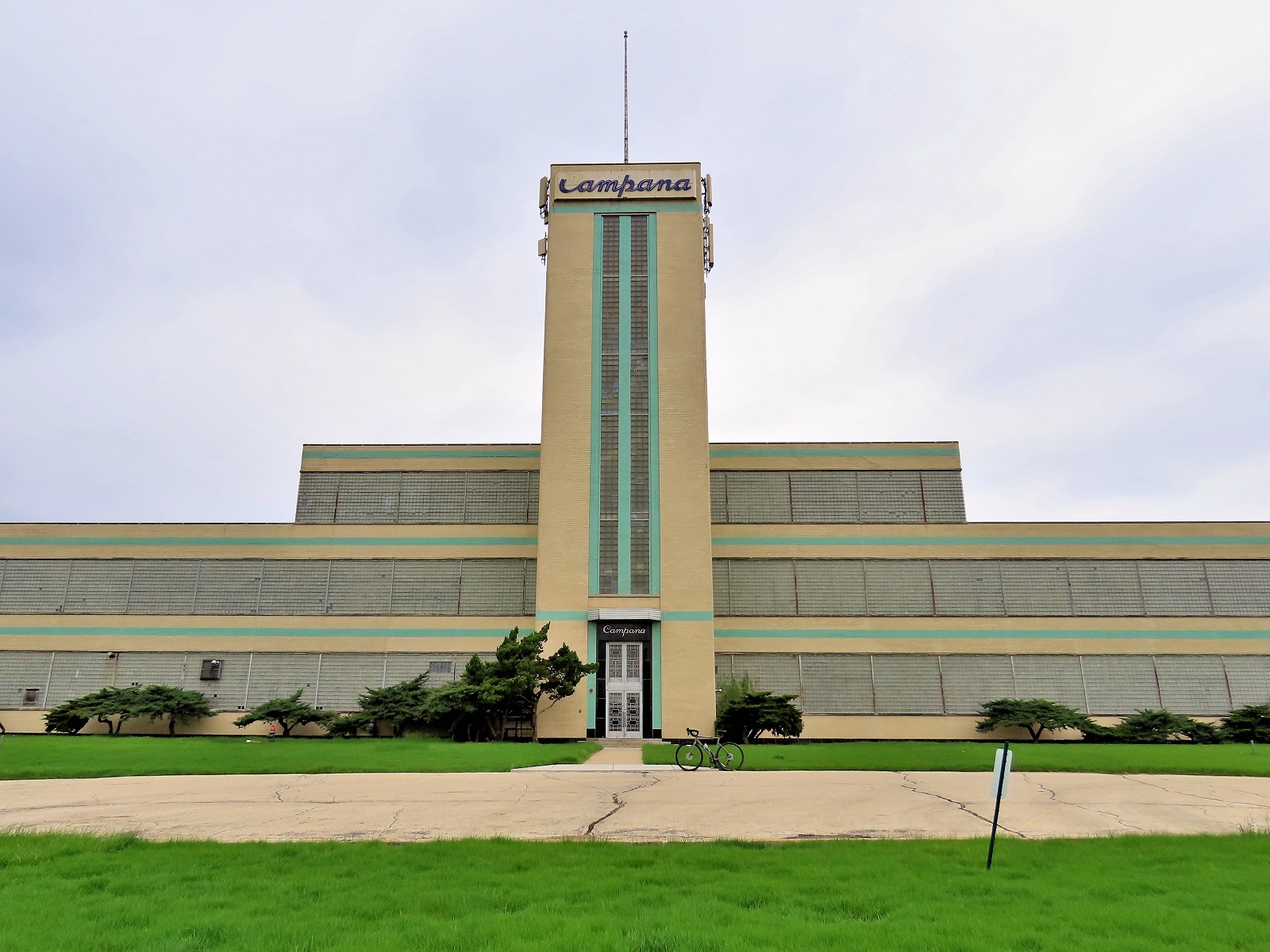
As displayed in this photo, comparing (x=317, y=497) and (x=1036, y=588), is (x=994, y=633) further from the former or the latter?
(x=317, y=497)

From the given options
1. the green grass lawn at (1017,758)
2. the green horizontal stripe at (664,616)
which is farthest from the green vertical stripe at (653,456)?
the green grass lawn at (1017,758)

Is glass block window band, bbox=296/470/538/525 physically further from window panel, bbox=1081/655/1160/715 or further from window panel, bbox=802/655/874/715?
window panel, bbox=1081/655/1160/715

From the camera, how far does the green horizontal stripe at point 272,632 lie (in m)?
40.7

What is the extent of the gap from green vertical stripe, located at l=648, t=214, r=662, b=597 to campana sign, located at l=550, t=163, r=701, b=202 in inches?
95.5

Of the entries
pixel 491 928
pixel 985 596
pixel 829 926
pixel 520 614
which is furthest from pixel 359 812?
pixel 985 596

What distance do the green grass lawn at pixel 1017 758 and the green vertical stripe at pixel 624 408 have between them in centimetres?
931

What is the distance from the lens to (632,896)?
8141mm

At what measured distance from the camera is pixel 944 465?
43.1 meters

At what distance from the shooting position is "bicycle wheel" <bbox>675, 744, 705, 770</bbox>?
23.5 meters

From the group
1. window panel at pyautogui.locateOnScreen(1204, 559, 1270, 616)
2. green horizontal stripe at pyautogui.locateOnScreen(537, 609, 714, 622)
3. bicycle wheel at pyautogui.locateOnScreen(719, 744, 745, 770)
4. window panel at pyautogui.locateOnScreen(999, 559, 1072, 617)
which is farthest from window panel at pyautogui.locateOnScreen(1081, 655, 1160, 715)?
bicycle wheel at pyautogui.locateOnScreen(719, 744, 745, 770)

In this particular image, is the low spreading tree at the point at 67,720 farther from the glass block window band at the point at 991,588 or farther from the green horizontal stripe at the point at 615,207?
the green horizontal stripe at the point at 615,207

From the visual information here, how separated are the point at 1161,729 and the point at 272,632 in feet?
139

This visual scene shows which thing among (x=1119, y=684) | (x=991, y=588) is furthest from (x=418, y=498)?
(x=1119, y=684)

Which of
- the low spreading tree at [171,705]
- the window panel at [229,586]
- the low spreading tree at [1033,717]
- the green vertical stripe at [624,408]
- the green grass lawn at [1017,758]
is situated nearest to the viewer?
the green grass lawn at [1017,758]
